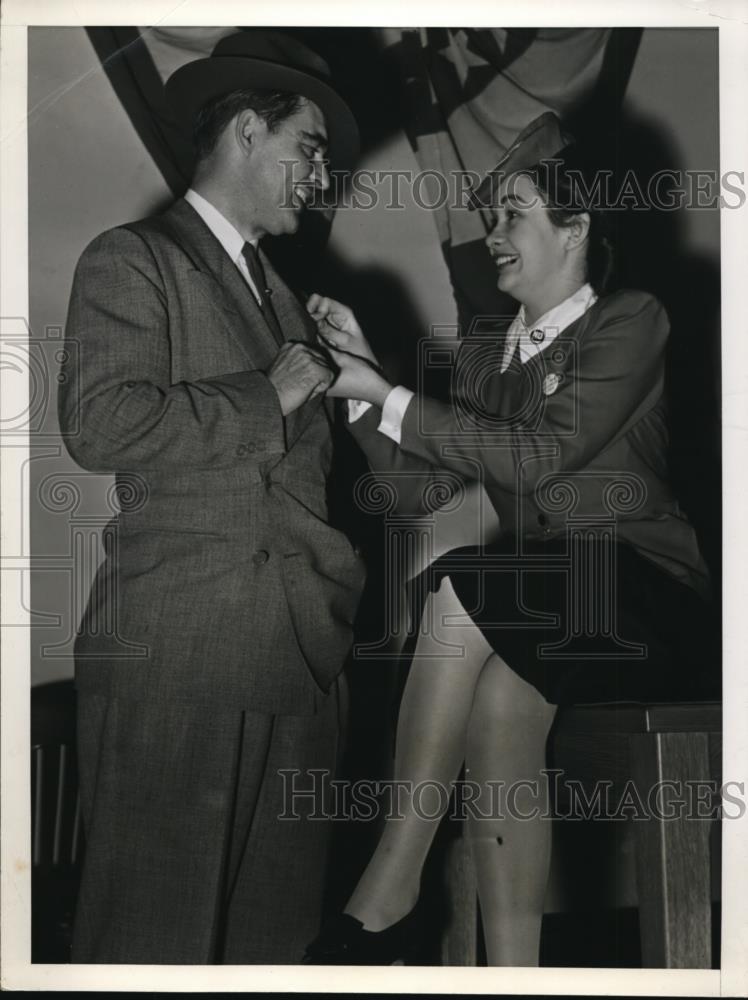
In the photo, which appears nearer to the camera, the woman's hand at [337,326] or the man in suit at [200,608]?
the man in suit at [200,608]

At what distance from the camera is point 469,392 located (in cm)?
247

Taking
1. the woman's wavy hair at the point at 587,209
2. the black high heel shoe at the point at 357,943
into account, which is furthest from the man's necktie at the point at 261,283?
the black high heel shoe at the point at 357,943

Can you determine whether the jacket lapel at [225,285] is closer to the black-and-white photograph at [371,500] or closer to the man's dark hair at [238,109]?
the black-and-white photograph at [371,500]

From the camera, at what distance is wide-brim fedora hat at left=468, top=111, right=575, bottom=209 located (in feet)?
8.17

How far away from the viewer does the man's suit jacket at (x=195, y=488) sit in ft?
7.77

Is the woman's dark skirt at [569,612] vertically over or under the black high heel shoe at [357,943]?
over

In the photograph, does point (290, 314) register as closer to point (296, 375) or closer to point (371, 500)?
point (296, 375)

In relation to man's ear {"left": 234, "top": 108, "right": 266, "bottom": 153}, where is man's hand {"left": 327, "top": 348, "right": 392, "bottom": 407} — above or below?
below

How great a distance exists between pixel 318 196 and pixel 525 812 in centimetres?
137

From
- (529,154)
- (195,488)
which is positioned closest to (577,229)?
(529,154)

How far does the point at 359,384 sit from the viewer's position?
246 centimetres

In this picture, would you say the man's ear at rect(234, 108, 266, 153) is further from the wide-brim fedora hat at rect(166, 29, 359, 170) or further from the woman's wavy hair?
the woman's wavy hair

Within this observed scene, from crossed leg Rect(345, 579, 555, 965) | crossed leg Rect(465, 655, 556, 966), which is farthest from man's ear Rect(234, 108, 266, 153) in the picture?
crossed leg Rect(465, 655, 556, 966)

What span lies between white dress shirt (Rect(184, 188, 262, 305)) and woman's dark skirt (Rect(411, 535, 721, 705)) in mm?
748
